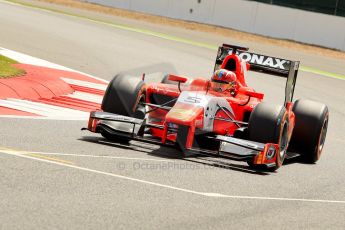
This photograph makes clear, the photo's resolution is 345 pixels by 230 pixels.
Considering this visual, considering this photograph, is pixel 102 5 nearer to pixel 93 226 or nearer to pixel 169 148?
pixel 169 148

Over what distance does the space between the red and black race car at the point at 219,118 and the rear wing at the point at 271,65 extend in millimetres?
15

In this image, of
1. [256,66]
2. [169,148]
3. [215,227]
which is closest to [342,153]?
[256,66]

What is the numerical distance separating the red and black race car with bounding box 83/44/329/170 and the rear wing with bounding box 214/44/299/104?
15 millimetres

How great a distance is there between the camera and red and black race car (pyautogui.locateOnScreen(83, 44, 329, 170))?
10.7m

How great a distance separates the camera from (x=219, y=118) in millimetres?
11375

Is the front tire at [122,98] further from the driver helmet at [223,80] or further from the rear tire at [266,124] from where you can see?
the rear tire at [266,124]

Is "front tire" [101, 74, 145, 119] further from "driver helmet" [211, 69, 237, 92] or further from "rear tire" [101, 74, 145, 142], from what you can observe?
"driver helmet" [211, 69, 237, 92]

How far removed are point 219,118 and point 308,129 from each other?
4.99 feet

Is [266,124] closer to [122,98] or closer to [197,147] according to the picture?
[197,147]

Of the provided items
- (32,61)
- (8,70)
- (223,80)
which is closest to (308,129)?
(223,80)

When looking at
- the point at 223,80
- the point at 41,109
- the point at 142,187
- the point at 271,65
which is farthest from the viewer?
the point at 41,109

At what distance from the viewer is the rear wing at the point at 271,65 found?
12.8 metres

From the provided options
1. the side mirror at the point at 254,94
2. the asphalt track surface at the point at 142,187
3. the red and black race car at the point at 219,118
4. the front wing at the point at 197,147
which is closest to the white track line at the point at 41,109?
the asphalt track surface at the point at 142,187

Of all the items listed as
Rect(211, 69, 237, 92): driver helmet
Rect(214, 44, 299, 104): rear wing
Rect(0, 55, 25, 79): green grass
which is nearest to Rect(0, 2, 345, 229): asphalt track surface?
Rect(214, 44, 299, 104): rear wing
